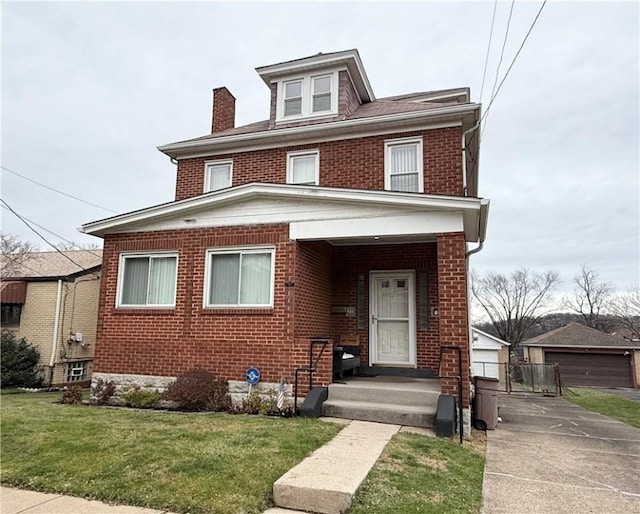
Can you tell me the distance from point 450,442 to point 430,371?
3.40 m

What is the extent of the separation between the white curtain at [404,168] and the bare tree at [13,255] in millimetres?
15493

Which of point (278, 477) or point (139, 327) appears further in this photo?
point (139, 327)

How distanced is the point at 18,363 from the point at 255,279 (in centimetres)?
1074

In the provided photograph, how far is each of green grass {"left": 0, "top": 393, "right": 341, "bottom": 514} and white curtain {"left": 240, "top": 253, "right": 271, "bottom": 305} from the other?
227 cm

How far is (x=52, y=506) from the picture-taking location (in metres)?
3.82

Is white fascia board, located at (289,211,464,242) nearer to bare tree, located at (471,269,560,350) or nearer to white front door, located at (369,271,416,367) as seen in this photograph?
white front door, located at (369,271,416,367)

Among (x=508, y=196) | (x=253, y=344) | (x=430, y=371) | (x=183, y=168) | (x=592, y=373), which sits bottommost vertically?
(x=592, y=373)

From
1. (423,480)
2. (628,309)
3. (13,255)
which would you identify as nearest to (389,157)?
(423,480)

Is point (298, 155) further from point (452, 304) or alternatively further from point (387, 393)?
point (387, 393)

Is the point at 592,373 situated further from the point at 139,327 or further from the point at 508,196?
the point at 139,327

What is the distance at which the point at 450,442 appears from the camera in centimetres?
587

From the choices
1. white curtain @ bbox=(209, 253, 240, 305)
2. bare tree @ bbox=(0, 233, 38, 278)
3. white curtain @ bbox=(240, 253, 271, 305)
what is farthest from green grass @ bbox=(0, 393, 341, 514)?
bare tree @ bbox=(0, 233, 38, 278)

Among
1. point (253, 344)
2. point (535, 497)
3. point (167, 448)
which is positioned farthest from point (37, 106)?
point (535, 497)

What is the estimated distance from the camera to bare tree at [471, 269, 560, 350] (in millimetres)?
49469
